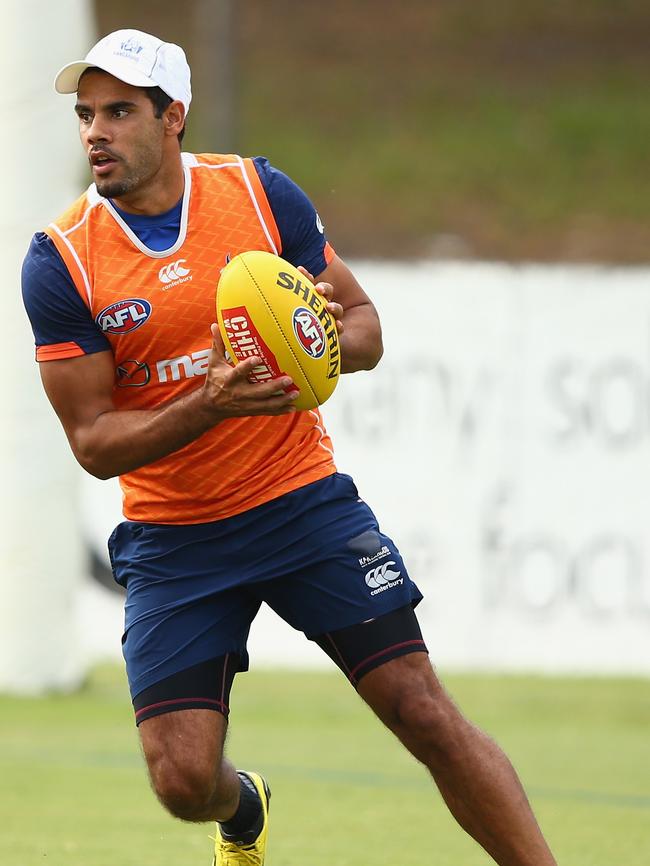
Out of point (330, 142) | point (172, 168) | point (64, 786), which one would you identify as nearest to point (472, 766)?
point (172, 168)

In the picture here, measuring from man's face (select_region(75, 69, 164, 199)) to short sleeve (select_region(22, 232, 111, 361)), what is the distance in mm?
274

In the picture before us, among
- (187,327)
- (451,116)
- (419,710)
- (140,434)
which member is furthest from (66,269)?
(451,116)

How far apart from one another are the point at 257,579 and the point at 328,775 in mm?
3309

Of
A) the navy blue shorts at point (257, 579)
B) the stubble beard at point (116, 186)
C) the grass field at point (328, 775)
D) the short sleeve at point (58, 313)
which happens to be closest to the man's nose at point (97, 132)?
the stubble beard at point (116, 186)

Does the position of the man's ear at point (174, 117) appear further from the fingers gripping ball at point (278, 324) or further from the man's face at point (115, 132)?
the fingers gripping ball at point (278, 324)

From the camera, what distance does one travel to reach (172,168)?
5.14m

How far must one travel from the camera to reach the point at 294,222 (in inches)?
205

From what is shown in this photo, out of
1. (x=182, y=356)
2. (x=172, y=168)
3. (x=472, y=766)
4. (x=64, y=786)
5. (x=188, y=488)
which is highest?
(x=172, y=168)

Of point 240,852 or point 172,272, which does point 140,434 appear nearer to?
point 172,272

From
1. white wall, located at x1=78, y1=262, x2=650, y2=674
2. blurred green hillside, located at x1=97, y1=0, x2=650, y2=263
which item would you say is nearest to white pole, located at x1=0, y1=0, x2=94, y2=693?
white wall, located at x1=78, y1=262, x2=650, y2=674

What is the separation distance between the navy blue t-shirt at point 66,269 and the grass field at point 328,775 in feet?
6.95

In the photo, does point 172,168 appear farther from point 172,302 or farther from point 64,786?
point 64,786

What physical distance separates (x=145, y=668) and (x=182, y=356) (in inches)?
37.0

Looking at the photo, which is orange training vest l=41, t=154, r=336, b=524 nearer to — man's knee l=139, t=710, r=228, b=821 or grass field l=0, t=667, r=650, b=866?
man's knee l=139, t=710, r=228, b=821
